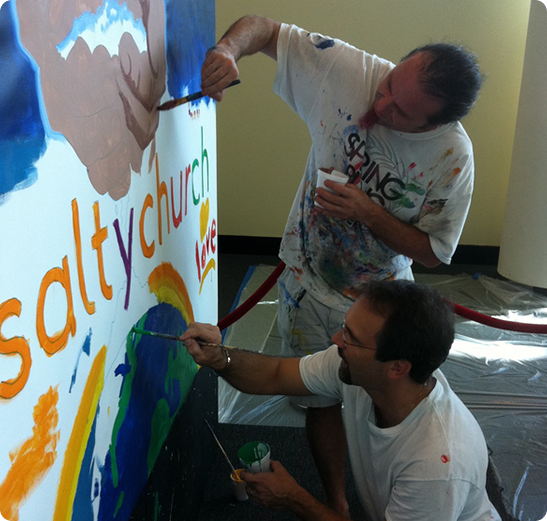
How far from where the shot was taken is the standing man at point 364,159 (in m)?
1.31

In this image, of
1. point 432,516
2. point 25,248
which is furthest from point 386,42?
point 25,248

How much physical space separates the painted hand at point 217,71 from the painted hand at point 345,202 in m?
0.36

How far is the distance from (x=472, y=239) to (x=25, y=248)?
376 cm

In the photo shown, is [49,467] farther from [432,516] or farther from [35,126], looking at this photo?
[432,516]

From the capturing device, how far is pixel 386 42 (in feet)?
11.8

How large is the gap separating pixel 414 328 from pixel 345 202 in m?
0.41

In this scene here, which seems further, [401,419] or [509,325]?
[509,325]

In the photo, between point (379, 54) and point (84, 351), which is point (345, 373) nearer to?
point (84, 351)

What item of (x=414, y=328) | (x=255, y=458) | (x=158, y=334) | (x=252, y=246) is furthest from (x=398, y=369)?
(x=252, y=246)

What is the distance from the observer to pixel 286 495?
1.30 meters

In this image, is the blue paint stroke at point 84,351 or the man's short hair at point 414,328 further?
the man's short hair at point 414,328

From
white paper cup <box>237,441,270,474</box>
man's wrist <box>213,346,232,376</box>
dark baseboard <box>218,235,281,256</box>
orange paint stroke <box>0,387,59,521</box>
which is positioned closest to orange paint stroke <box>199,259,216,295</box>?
man's wrist <box>213,346,232,376</box>

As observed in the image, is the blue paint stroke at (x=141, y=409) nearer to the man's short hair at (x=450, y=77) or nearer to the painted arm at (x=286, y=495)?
the painted arm at (x=286, y=495)

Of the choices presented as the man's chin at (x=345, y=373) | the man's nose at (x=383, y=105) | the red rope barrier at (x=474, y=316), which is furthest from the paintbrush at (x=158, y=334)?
the red rope barrier at (x=474, y=316)
